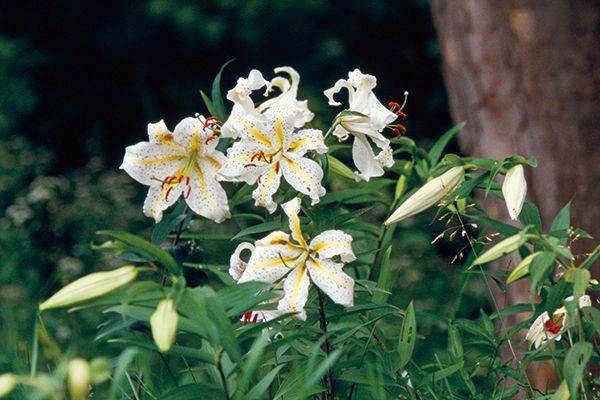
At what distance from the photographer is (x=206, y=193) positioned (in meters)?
1.20

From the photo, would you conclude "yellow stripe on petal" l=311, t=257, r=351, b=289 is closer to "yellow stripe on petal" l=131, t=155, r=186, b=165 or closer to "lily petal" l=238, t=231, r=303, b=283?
"lily petal" l=238, t=231, r=303, b=283

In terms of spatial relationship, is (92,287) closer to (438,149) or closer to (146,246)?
(146,246)

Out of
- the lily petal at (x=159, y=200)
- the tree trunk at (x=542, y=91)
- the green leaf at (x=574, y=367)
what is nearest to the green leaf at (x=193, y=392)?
the lily petal at (x=159, y=200)

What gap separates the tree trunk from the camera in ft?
A: 8.10

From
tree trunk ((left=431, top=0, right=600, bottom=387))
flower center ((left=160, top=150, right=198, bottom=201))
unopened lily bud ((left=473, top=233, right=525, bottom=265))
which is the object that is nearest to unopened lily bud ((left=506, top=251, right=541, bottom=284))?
unopened lily bud ((left=473, top=233, right=525, bottom=265))

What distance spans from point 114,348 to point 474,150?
144cm

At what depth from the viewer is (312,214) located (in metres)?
1.20

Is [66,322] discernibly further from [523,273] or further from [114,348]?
[523,273]

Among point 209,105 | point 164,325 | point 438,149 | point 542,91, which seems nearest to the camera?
point 164,325

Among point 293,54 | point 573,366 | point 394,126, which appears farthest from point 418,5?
point 573,366

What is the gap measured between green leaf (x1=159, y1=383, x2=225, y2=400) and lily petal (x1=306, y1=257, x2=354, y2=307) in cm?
15

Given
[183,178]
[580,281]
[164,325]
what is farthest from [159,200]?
[580,281]

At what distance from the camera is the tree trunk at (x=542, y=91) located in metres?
2.47

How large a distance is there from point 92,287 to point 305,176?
0.33 meters
